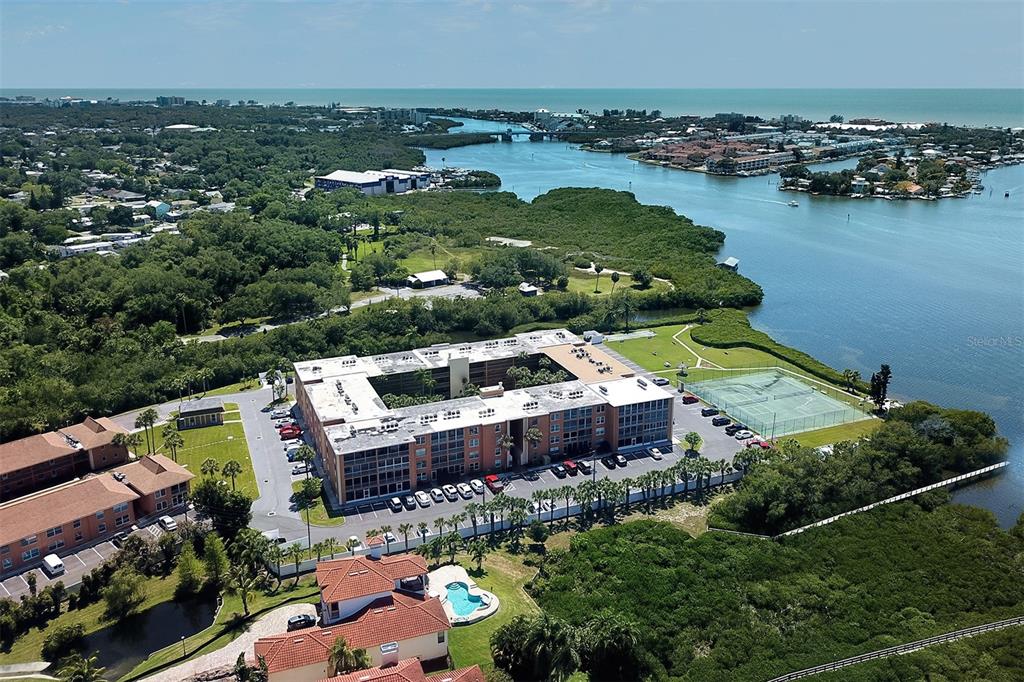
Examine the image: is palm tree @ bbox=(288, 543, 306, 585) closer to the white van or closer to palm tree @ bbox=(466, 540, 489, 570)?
palm tree @ bbox=(466, 540, 489, 570)

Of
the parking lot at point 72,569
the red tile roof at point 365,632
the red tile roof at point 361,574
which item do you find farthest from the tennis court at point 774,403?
the parking lot at point 72,569

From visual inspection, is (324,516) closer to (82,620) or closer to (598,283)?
(82,620)

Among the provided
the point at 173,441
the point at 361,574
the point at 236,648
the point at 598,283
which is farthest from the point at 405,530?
the point at 598,283

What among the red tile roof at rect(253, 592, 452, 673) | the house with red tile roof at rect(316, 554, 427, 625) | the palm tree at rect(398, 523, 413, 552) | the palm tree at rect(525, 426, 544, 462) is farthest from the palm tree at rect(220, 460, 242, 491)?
the palm tree at rect(525, 426, 544, 462)

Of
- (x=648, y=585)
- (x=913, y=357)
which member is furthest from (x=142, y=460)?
(x=913, y=357)

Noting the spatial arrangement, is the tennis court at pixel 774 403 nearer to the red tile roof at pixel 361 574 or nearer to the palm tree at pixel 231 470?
the red tile roof at pixel 361 574
